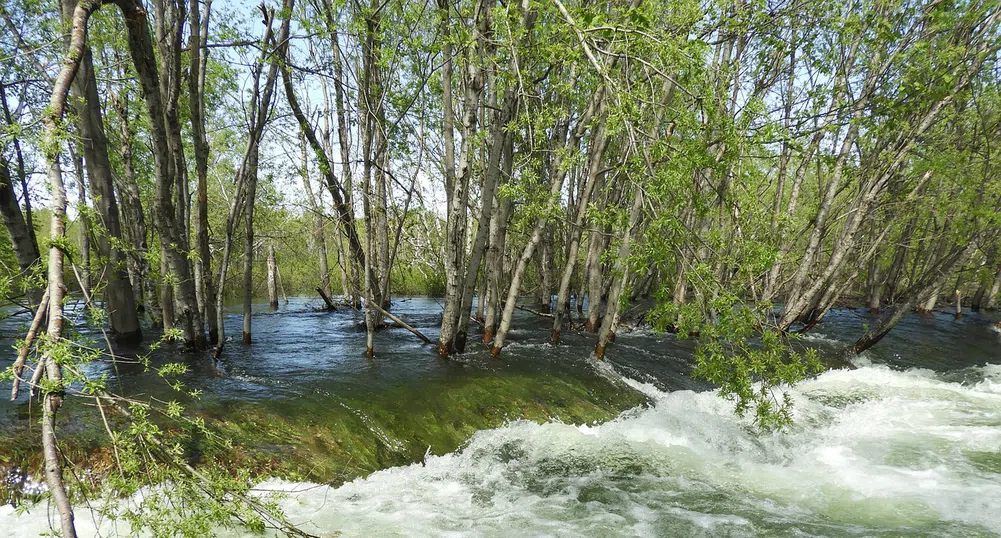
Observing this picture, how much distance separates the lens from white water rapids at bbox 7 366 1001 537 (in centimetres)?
457

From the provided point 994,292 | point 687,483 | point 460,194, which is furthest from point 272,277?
point 994,292

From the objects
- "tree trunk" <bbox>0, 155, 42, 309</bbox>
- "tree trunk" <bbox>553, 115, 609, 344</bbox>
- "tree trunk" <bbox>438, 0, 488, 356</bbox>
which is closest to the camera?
"tree trunk" <bbox>0, 155, 42, 309</bbox>

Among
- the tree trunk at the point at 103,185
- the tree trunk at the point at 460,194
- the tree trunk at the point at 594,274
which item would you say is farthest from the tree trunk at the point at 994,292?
the tree trunk at the point at 103,185

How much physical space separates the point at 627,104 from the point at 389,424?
15.9 feet

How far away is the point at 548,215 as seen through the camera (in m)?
7.58

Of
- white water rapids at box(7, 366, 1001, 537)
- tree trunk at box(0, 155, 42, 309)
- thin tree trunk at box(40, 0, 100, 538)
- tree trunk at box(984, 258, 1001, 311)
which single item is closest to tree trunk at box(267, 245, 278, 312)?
tree trunk at box(0, 155, 42, 309)

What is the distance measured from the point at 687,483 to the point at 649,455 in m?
0.78

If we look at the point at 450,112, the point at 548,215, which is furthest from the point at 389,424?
the point at 450,112

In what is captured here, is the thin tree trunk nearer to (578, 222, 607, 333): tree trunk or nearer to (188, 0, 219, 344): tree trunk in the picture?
(188, 0, 219, 344): tree trunk

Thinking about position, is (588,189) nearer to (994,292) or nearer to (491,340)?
(491,340)

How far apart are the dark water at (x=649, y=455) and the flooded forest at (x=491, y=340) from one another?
51 millimetres

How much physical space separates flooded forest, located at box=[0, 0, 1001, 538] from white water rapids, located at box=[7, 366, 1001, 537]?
43mm

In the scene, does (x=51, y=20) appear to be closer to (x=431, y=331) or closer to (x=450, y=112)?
(x=450, y=112)

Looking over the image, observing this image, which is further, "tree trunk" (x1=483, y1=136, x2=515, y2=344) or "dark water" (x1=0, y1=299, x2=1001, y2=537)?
"tree trunk" (x1=483, y1=136, x2=515, y2=344)
